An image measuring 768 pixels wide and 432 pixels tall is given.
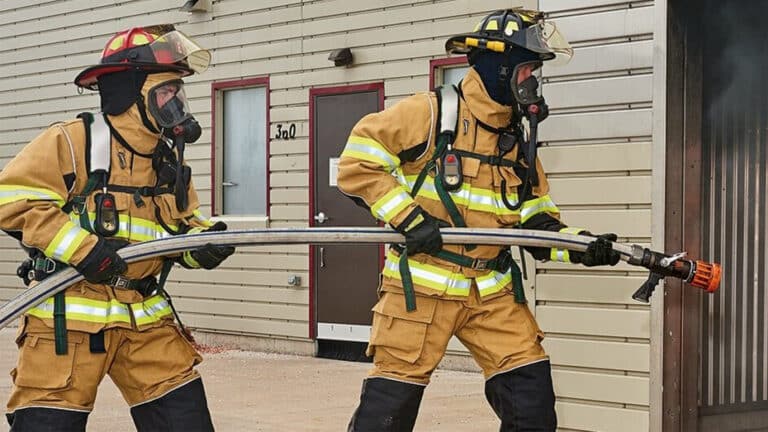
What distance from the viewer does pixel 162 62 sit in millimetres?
5402

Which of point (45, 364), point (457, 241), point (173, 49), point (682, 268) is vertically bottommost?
point (45, 364)

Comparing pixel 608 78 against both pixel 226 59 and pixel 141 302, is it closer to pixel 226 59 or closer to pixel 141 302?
pixel 141 302

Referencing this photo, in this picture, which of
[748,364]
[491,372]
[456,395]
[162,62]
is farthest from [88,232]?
[456,395]

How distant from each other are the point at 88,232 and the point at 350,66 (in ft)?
23.0

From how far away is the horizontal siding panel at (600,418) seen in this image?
20.7ft

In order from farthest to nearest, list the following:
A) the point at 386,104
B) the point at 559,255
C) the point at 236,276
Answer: the point at 236,276, the point at 386,104, the point at 559,255

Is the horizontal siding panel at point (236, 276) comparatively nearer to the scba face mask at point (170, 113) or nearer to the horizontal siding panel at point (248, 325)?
the horizontal siding panel at point (248, 325)

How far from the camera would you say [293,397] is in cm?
972

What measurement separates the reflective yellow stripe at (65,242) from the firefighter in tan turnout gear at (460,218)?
Result: 1.12m

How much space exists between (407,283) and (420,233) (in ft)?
0.85

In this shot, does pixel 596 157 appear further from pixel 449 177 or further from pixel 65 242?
pixel 65 242

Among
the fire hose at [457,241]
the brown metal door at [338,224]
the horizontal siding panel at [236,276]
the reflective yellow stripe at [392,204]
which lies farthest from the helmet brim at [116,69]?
the horizontal siding panel at [236,276]

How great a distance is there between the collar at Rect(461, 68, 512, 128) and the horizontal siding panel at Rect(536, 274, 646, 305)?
132 cm

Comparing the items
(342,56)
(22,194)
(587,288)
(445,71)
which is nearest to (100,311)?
(22,194)
